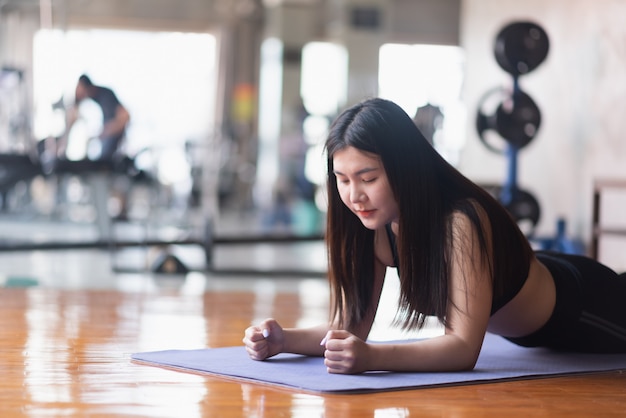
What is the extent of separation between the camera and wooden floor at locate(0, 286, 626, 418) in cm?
181

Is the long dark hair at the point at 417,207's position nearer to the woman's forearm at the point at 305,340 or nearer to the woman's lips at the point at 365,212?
the woman's lips at the point at 365,212

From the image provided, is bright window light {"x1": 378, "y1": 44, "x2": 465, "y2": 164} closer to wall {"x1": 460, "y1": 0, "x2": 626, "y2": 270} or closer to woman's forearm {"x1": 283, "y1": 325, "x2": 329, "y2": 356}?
wall {"x1": 460, "y1": 0, "x2": 626, "y2": 270}

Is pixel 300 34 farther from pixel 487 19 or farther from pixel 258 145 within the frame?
pixel 487 19

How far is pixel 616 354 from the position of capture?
2.61 m

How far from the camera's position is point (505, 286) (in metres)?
2.22

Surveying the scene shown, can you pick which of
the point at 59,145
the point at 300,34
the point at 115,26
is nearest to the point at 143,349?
the point at 59,145

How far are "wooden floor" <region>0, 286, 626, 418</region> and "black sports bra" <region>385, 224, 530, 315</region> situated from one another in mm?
184

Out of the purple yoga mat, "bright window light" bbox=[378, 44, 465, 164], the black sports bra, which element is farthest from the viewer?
"bright window light" bbox=[378, 44, 465, 164]

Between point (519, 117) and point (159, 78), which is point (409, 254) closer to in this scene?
point (519, 117)

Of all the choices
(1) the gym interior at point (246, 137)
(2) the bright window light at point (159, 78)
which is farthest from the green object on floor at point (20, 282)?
(2) the bright window light at point (159, 78)

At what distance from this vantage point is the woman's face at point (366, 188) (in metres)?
2.05

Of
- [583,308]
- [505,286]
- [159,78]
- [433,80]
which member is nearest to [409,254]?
[505,286]

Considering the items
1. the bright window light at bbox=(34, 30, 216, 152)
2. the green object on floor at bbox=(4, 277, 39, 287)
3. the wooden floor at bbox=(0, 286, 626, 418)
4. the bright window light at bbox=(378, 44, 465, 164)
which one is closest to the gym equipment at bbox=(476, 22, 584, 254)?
the green object on floor at bbox=(4, 277, 39, 287)

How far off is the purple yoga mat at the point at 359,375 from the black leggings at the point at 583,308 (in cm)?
5
